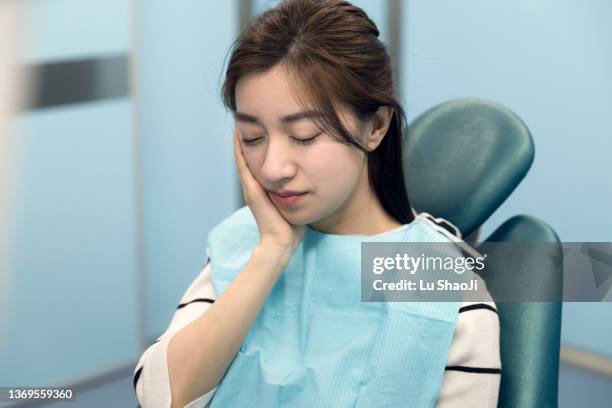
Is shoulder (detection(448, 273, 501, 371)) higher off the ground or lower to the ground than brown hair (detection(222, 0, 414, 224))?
lower

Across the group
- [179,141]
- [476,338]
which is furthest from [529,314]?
[179,141]

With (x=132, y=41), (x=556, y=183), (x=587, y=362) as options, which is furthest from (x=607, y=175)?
(x=132, y=41)

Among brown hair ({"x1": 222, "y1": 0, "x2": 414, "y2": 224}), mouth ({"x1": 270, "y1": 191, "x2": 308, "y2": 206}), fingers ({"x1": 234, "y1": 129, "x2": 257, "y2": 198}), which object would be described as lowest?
mouth ({"x1": 270, "y1": 191, "x2": 308, "y2": 206})

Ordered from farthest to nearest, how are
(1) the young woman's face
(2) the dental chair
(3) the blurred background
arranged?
(3) the blurred background
(2) the dental chair
(1) the young woman's face

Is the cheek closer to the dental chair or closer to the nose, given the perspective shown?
the nose

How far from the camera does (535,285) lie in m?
1.18

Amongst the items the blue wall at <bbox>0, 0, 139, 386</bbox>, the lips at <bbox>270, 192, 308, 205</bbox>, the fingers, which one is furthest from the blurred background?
the lips at <bbox>270, 192, 308, 205</bbox>

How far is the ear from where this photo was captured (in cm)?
112

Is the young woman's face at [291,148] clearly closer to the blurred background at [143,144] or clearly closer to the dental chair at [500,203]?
the dental chair at [500,203]

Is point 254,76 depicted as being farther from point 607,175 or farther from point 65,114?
point 607,175

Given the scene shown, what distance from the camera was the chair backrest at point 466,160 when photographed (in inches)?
51.6

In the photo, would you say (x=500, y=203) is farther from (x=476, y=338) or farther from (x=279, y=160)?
(x=279, y=160)

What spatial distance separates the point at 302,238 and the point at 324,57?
304 mm

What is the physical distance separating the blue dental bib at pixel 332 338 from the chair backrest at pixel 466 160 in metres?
0.15
